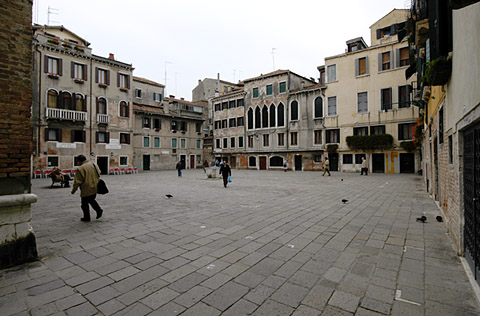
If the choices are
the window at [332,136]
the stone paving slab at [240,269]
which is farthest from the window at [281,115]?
the stone paving slab at [240,269]

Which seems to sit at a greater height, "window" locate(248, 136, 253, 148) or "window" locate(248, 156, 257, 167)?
"window" locate(248, 136, 253, 148)

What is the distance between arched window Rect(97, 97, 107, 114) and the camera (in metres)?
26.7

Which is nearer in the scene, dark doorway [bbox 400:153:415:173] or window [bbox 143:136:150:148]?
dark doorway [bbox 400:153:415:173]

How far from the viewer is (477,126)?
3.02 m

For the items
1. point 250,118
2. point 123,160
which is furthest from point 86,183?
point 250,118

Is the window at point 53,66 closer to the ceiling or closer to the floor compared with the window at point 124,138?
closer to the ceiling

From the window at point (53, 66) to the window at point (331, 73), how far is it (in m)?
28.4

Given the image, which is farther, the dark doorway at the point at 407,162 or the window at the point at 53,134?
the window at the point at 53,134

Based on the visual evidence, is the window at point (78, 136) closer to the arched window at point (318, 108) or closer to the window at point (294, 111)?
the window at point (294, 111)

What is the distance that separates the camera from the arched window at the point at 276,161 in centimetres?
3272

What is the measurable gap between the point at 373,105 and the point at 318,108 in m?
5.98

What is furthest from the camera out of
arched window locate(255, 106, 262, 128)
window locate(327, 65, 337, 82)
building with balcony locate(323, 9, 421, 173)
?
arched window locate(255, 106, 262, 128)

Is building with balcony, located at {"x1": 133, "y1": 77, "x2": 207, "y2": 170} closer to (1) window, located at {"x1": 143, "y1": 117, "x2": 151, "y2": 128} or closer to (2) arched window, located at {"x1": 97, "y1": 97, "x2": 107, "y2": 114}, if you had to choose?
(1) window, located at {"x1": 143, "y1": 117, "x2": 151, "y2": 128}

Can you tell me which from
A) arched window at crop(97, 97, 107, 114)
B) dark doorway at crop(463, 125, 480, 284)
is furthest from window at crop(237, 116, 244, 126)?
dark doorway at crop(463, 125, 480, 284)
